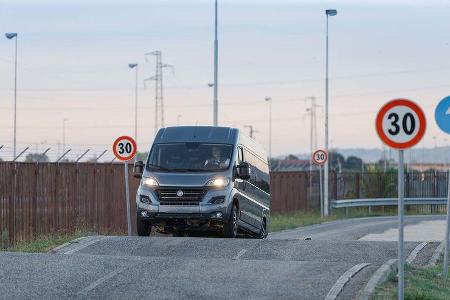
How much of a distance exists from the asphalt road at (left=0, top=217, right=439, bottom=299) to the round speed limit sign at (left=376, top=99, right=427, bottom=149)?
75.5 inches

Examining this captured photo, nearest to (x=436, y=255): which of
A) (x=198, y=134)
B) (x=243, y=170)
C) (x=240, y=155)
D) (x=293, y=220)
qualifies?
(x=243, y=170)

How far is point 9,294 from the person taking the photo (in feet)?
38.7

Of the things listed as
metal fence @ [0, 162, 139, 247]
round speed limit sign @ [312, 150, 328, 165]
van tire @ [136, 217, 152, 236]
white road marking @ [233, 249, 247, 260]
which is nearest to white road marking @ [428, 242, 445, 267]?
white road marking @ [233, 249, 247, 260]

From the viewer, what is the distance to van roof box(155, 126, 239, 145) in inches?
789

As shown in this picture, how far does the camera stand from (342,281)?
482 inches

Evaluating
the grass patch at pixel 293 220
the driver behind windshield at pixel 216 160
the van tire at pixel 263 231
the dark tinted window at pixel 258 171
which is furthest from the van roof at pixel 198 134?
the grass patch at pixel 293 220

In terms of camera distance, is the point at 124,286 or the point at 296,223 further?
the point at 296,223

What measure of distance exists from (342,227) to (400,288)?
23.9 metres

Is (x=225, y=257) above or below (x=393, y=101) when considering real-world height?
below

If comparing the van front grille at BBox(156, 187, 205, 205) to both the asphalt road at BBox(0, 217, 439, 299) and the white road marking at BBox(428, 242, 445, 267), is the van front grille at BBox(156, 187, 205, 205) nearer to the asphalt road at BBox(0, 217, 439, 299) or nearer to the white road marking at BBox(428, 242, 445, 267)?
the asphalt road at BBox(0, 217, 439, 299)

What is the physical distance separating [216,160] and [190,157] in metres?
0.53

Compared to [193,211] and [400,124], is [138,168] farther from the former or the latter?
[400,124]

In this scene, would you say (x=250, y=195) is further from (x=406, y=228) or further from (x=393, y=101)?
(x=406, y=228)

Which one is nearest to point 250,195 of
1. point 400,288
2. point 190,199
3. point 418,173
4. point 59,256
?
point 190,199
